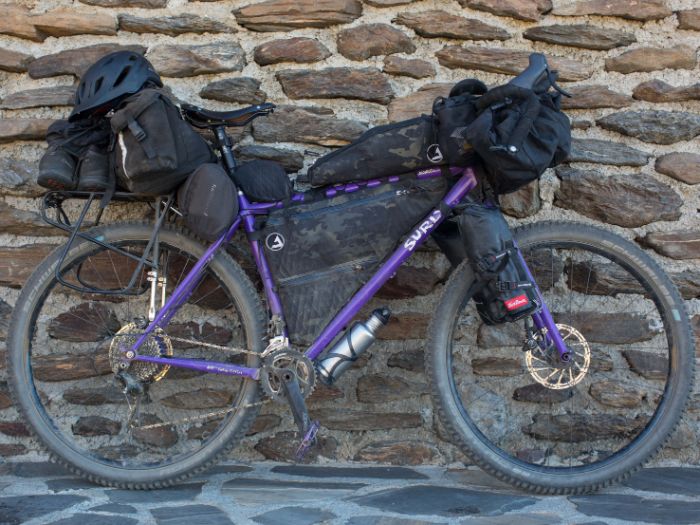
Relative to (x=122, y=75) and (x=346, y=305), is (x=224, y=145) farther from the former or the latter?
(x=346, y=305)

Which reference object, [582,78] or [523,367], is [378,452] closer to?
[523,367]

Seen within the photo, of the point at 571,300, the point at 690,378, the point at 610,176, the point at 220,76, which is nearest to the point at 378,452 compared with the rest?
the point at 571,300

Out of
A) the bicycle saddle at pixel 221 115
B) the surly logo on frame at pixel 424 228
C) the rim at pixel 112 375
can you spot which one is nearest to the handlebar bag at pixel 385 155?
the surly logo on frame at pixel 424 228

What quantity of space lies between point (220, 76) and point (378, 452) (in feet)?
5.13

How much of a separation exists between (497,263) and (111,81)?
1.42 meters

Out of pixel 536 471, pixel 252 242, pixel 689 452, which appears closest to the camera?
pixel 536 471

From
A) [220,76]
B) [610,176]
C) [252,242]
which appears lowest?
[252,242]

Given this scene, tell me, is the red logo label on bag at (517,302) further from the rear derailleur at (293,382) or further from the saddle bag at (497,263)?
the rear derailleur at (293,382)

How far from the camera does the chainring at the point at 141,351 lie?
2.84 meters

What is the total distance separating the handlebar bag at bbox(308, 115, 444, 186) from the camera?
2777 mm

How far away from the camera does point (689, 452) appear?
3.13 metres

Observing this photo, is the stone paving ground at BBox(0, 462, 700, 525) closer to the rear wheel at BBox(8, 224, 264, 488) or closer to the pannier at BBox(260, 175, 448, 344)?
the rear wheel at BBox(8, 224, 264, 488)

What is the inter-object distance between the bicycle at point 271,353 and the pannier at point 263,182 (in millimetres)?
28

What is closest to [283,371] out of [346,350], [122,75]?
[346,350]
